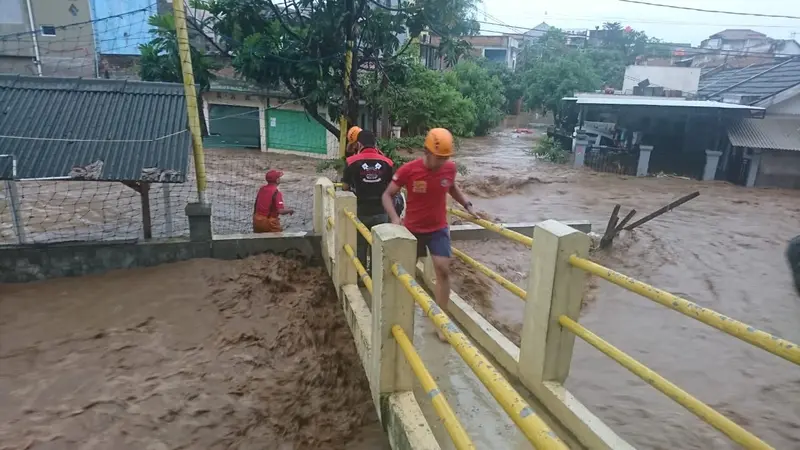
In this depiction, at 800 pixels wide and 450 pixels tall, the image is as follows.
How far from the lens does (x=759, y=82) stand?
21.4 m

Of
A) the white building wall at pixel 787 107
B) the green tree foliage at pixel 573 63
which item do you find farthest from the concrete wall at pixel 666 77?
the white building wall at pixel 787 107

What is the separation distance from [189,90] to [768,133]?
1973 centimetres

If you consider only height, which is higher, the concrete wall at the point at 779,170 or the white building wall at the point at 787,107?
the white building wall at the point at 787,107

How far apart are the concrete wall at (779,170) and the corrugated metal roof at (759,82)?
2.27m

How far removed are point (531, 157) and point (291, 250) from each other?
66.1 ft

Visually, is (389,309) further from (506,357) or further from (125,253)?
(125,253)

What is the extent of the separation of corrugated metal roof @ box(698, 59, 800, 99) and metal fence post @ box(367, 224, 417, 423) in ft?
70.1

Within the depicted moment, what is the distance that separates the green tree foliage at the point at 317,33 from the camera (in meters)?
7.41

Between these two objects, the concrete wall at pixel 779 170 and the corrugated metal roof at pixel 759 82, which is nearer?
the concrete wall at pixel 779 170

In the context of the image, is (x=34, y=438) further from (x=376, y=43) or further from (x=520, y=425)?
(x=376, y=43)

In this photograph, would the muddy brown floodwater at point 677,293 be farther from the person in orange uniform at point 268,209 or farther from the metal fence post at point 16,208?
the metal fence post at point 16,208

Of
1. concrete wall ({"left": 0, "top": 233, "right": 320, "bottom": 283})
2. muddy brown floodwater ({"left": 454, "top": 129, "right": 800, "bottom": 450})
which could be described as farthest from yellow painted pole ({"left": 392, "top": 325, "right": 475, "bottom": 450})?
concrete wall ({"left": 0, "top": 233, "right": 320, "bottom": 283})

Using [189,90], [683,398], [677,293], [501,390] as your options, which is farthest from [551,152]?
[501,390]

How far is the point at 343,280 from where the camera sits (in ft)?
16.1
